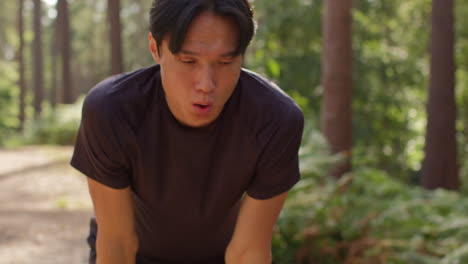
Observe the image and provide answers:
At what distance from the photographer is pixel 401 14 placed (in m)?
17.5

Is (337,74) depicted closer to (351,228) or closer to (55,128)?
(351,228)

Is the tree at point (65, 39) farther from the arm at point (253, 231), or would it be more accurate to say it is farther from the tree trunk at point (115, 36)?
the arm at point (253, 231)

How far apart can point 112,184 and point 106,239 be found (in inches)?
10.6

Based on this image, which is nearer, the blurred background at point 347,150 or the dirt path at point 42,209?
the blurred background at point 347,150

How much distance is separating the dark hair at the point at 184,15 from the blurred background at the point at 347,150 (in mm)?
3174

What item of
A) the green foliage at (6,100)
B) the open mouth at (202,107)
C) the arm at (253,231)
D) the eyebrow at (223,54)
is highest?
the eyebrow at (223,54)

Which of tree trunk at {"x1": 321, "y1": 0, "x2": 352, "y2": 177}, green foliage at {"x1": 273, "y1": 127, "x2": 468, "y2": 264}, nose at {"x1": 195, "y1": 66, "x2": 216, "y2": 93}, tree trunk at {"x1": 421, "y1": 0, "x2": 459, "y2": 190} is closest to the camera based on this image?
nose at {"x1": 195, "y1": 66, "x2": 216, "y2": 93}

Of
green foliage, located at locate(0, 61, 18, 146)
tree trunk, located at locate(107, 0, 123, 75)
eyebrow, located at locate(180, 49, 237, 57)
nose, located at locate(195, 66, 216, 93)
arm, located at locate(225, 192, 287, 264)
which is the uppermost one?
eyebrow, located at locate(180, 49, 237, 57)

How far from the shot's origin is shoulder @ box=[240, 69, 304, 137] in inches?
93.4

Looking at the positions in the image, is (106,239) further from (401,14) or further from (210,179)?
(401,14)

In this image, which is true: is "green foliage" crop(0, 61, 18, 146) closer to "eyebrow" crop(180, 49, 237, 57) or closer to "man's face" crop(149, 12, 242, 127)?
"man's face" crop(149, 12, 242, 127)

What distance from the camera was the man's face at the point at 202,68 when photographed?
2.07 metres

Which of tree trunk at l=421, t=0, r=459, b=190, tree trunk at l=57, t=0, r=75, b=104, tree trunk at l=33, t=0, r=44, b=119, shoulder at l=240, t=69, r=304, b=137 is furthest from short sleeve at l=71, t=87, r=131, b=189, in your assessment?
tree trunk at l=33, t=0, r=44, b=119

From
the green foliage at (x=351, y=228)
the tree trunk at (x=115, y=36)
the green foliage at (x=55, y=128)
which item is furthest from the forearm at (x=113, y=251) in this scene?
the green foliage at (x=55, y=128)
